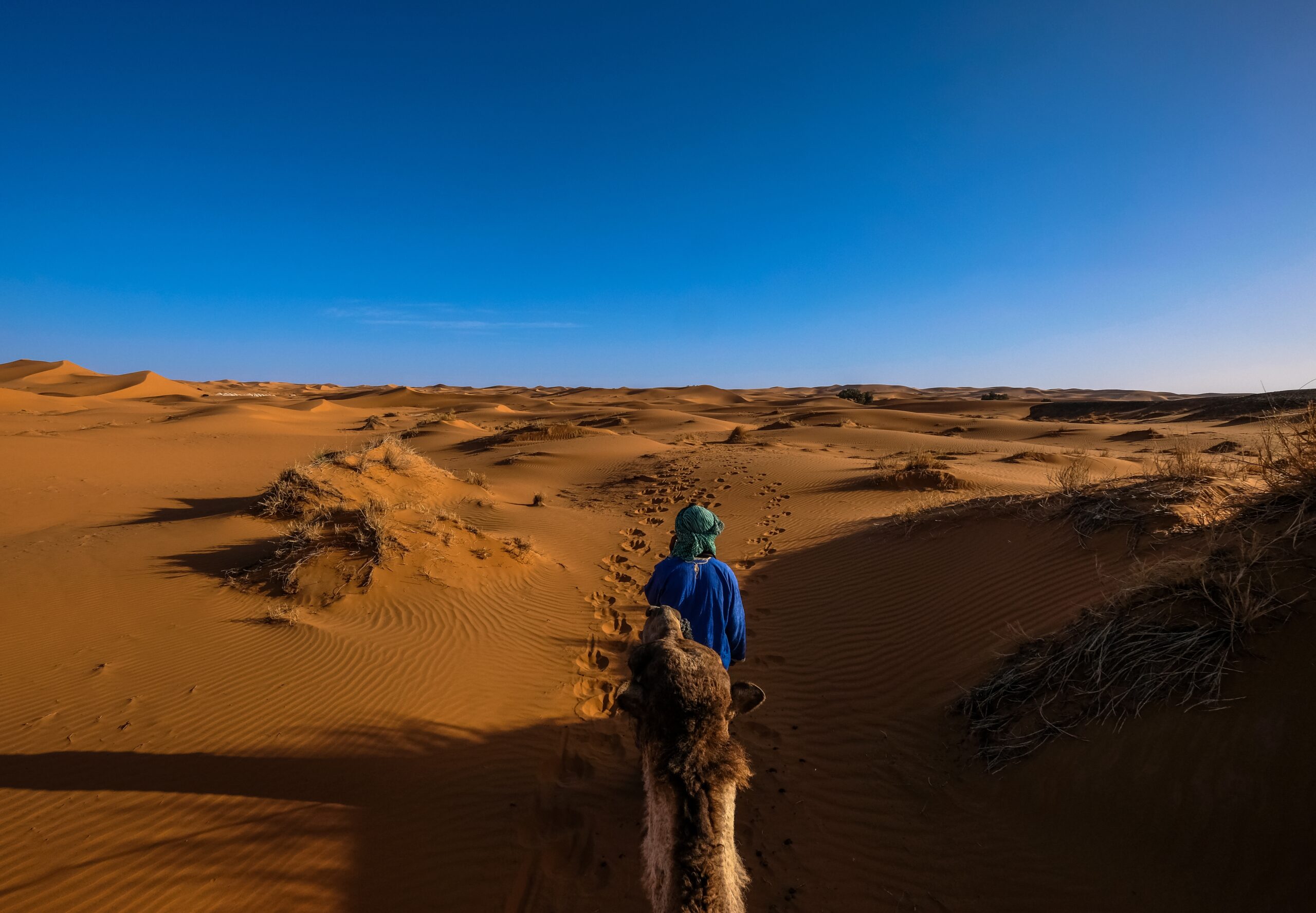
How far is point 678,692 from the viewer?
163cm

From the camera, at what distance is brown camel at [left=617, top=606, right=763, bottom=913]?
150 centimetres

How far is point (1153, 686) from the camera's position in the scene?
286 cm

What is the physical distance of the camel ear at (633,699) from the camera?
1644 millimetres

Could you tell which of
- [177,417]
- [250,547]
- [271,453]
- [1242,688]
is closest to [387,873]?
[1242,688]

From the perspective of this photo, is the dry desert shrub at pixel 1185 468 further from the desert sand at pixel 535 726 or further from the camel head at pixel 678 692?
the camel head at pixel 678 692

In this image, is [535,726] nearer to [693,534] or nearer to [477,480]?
[693,534]

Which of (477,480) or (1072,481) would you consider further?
(477,480)

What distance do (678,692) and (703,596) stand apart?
1.54 meters

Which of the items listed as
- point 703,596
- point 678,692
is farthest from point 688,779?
point 703,596

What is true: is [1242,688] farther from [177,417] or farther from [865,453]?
[177,417]

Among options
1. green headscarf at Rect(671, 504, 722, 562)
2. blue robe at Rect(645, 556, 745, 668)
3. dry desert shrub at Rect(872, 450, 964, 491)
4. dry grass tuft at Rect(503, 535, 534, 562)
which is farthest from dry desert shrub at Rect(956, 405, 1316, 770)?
dry desert shrub at Rect(872, 450, 964, 491)

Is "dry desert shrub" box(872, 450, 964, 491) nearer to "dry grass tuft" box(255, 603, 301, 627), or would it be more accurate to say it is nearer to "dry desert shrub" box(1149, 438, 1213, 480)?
"dry desert shrub" box(1149, 438, 1213, 480)

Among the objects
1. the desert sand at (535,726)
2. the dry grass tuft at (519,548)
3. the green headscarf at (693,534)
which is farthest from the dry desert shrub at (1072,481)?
the dry grass tuft at (519,548)

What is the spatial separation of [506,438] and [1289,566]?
22630 mm
